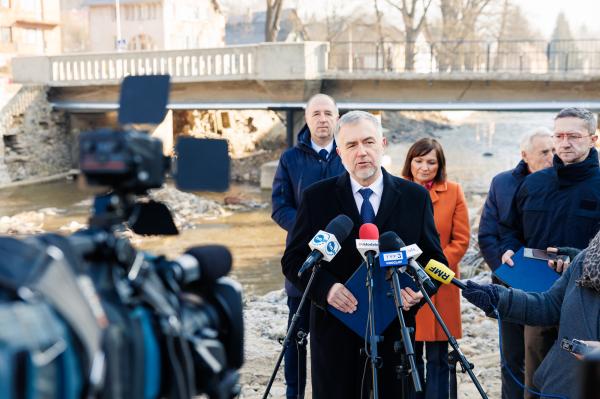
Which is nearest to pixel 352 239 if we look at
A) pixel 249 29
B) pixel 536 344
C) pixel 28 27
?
pixel 536 344

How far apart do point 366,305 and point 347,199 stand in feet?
1.72

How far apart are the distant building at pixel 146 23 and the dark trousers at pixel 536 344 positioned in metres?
50.9

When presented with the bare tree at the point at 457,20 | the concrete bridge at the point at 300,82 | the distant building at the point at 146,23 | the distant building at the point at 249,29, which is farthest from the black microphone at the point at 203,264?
the distant building at the point at 249,29

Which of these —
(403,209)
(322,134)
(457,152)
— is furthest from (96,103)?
(403,209)

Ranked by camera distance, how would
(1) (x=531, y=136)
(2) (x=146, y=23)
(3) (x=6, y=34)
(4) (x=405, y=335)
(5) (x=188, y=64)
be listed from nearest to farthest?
(4) (x=405, y=335), (1) (x=531, y=136), (5) (x=188, y=64), (3) (x=6, y=34), (2) (x=146, y=23)

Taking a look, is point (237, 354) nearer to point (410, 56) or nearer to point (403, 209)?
point (403, 209)

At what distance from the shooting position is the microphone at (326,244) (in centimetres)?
302

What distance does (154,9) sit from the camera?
52812mm

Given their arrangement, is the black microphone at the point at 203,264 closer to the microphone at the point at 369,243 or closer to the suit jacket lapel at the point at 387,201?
the microphone at the point at 369,243

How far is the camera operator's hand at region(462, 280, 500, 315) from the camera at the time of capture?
307cm

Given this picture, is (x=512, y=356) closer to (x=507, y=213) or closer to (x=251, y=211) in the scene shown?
(x=507, y=213)

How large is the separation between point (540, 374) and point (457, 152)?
3130 centimetres

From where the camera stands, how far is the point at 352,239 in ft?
11.5

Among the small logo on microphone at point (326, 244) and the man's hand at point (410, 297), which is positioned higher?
the small logo on microphone at point (326, 244)
